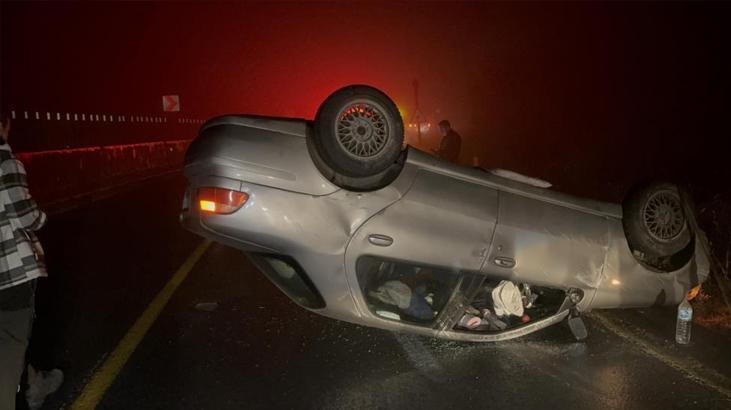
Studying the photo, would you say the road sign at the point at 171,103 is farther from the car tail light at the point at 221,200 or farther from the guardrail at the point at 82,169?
the car tail light at the point at 221,200

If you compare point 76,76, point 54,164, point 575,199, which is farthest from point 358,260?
point 76,76

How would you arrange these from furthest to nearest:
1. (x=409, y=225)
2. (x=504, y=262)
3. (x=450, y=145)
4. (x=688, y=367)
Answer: (x=450, y=145) → (x=688, y=367) → (x=504, y=262) → (x=409, y=225)

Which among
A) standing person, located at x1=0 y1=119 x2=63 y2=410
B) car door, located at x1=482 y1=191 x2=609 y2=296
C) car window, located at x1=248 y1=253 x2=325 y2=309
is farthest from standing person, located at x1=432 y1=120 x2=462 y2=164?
standing person, located at x1=0 y1=119 x2=63 y2=410

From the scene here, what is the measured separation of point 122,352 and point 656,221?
392 cm

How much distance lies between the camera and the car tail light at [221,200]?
355 cm

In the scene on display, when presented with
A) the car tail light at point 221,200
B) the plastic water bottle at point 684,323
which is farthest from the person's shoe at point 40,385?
the plastic water bottle at point 684,323

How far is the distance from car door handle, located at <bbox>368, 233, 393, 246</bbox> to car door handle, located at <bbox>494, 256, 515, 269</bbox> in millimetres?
752

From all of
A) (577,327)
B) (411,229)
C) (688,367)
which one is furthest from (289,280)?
(688,367)

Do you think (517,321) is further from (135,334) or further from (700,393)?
(135,334)

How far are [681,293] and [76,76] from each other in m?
55.2

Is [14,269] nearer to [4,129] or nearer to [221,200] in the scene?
[4,129]

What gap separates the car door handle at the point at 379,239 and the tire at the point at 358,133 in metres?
0.37

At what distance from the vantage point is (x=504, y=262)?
392 centimetres

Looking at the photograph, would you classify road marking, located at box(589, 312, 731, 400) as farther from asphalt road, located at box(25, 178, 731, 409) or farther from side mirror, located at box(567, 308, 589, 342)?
side mirror, located at box(567, 308, 589, 342)
